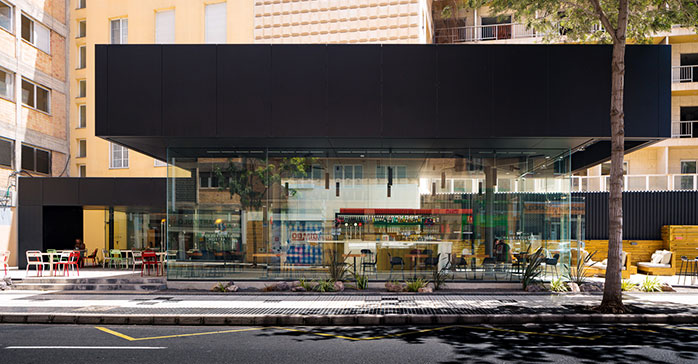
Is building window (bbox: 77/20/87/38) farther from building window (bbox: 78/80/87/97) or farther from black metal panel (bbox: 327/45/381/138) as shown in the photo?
black metal panel (bbox: 327/45/381/138)

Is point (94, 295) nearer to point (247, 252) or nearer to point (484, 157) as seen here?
point (247, 252)

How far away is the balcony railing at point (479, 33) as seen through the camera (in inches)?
1380

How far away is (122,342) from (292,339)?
3.06 meters

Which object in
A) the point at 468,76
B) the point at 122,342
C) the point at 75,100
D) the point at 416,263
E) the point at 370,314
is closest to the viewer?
the point at 122,342

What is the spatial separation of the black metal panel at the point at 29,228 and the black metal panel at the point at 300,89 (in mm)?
15959

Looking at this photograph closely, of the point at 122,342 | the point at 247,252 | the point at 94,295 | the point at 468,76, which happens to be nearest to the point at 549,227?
the point at 468,76

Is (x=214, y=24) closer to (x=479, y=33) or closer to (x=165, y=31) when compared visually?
(x=165, y=31)

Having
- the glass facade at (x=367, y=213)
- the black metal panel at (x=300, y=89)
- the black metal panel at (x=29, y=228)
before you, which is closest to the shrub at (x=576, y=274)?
the glass facade at (x=367, y=213)

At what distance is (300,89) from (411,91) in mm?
3107

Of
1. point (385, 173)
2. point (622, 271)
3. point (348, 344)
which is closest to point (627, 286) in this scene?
point (622, 271)

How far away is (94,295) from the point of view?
1597cm

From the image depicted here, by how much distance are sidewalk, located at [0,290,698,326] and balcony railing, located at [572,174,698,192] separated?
14367 mm

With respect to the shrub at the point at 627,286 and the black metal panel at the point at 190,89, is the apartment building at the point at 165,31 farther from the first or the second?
the shrub at the point at 627,286

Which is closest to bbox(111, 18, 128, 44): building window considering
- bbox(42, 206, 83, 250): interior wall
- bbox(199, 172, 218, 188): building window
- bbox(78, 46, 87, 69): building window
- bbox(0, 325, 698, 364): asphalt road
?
bbox(78, 46, 87, 69): building window
